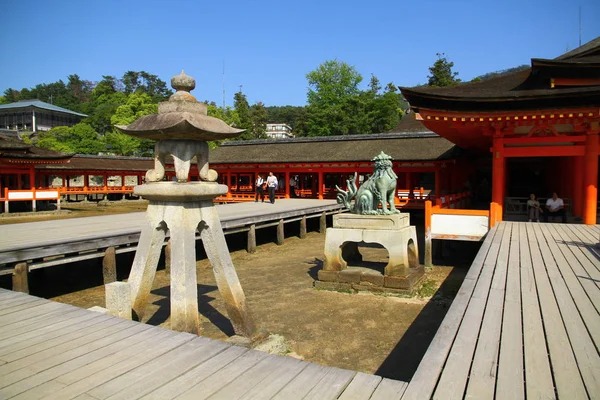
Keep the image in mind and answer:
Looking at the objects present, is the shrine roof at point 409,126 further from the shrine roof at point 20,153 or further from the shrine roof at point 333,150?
the shrine roof at point 20,153

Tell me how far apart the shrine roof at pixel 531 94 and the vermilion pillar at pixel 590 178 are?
1276mm

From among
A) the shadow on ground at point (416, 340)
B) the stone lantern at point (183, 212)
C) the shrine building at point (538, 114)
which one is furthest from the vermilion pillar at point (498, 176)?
the stone lantern at point (183, 212)

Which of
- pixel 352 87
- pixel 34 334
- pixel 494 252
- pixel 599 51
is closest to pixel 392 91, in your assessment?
pixel 352 87

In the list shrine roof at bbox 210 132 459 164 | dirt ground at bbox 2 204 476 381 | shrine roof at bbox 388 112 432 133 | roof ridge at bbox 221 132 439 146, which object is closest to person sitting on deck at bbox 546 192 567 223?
dirt ground at bbox 2 204 476 381

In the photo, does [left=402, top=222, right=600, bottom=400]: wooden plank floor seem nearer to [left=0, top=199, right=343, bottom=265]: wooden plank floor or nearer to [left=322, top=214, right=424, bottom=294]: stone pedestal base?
[left=322, top=214, right=424, bottom=294]: stone pedestal base

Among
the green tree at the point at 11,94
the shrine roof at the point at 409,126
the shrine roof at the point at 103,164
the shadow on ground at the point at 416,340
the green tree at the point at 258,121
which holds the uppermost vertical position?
the green tree at the point at 11,94

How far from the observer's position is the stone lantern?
18.0ft

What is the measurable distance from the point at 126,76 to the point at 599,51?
110 metres

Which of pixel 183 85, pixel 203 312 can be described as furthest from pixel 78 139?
pixel 183 85

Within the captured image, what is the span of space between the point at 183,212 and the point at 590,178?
1027 centimetres

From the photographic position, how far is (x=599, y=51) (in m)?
13.2

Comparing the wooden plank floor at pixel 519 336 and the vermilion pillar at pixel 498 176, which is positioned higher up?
the vermilion pillar at pixel 498 176

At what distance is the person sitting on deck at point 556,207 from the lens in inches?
461

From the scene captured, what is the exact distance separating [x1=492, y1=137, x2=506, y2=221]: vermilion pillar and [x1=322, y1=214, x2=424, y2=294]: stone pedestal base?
9.40ft
